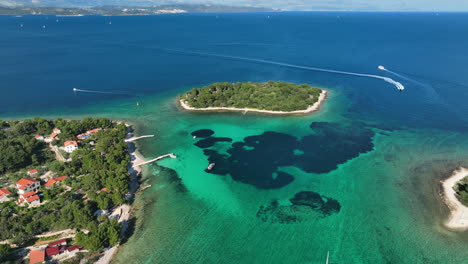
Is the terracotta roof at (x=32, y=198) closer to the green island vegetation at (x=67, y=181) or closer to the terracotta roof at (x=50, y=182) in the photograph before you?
the green island vegetation at (x=67, y=181)

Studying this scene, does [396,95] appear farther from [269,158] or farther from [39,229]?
[39,229]

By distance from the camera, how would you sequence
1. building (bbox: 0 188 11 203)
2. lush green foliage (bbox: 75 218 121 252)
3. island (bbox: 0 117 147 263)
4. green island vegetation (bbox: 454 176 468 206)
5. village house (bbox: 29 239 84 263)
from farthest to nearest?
1. green island vegetation (bbox: 454 176 468 206)
2. building (bbox: 0 188 11 203)
3. island (bbox: 0 117 147 263)
4. lush green foliage (bbox: 75 218 121 252)
5. village house (bbox: 29 239 84 263)

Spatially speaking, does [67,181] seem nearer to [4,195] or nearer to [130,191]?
[4,195]

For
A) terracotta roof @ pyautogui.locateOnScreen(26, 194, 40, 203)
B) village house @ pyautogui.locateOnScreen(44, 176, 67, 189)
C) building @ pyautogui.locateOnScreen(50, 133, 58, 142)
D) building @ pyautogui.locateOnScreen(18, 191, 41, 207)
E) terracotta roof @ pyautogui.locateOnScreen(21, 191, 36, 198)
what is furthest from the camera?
building @ pyautogui.locateOnScreen(50, 133, 58, 142)

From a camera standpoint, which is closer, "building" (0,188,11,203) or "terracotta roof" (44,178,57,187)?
"building" (0,188,11,203)

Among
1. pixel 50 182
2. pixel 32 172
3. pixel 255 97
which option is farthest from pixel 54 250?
pixel 255 97

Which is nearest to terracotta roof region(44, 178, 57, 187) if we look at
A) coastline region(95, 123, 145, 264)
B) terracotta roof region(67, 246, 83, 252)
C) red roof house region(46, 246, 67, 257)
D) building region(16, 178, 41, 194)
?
building region(16, 178, 41, 194)

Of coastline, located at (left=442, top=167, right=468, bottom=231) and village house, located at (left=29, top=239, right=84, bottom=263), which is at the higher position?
coastline, located at (left=442, top=167, right=468, bottom=231)

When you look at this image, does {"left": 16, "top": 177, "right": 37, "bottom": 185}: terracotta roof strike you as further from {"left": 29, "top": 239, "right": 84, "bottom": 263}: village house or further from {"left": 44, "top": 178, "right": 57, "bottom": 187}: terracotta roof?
{"left": 29, "top": 239, "right": 84, "bottom": 263}: village house
